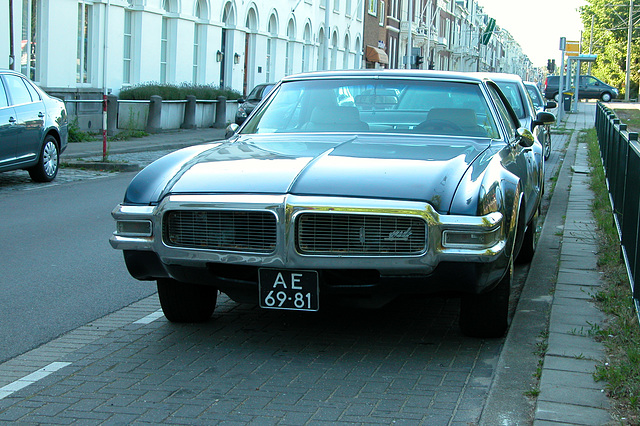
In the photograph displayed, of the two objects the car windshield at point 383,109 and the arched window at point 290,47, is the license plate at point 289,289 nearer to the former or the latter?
the car windshield at point 383,109

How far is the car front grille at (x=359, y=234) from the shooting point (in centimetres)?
450

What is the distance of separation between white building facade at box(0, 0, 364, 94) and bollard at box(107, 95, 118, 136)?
995 millimetres

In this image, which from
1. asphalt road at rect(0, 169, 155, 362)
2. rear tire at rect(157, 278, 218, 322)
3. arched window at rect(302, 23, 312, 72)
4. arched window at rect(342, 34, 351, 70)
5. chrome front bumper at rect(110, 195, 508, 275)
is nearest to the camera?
chrome front bumper at rect(110, 195, 508, 275)

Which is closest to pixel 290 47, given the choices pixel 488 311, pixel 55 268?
pixel 55 268

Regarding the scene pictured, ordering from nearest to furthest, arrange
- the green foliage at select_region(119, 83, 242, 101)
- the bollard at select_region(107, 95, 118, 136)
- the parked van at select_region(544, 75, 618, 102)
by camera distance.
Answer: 1. the bollard at select_region(107, 95, 118, 136)
2. the green foliage at select_region(119, 83, 242, 101)
3. the parked van at select_region(544, 75, 618, 102)

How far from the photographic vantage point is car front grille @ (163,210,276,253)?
461 centimetres

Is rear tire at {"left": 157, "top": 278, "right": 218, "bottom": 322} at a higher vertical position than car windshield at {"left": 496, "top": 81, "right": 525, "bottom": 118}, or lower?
lower

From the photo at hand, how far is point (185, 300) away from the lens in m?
5.47

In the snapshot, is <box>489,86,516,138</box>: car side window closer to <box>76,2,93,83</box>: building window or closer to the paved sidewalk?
the paved sidewalk

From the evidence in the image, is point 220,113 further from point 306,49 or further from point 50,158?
point 50,158

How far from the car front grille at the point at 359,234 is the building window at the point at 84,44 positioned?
2030 centimetres

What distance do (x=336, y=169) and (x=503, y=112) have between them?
2235 mm

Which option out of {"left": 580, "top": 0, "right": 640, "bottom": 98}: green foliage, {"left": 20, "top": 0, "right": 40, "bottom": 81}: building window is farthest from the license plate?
{"left": 580, "top": 0, "right": 640, "bottom": 98}: green foliage

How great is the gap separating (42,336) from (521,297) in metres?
3.18
